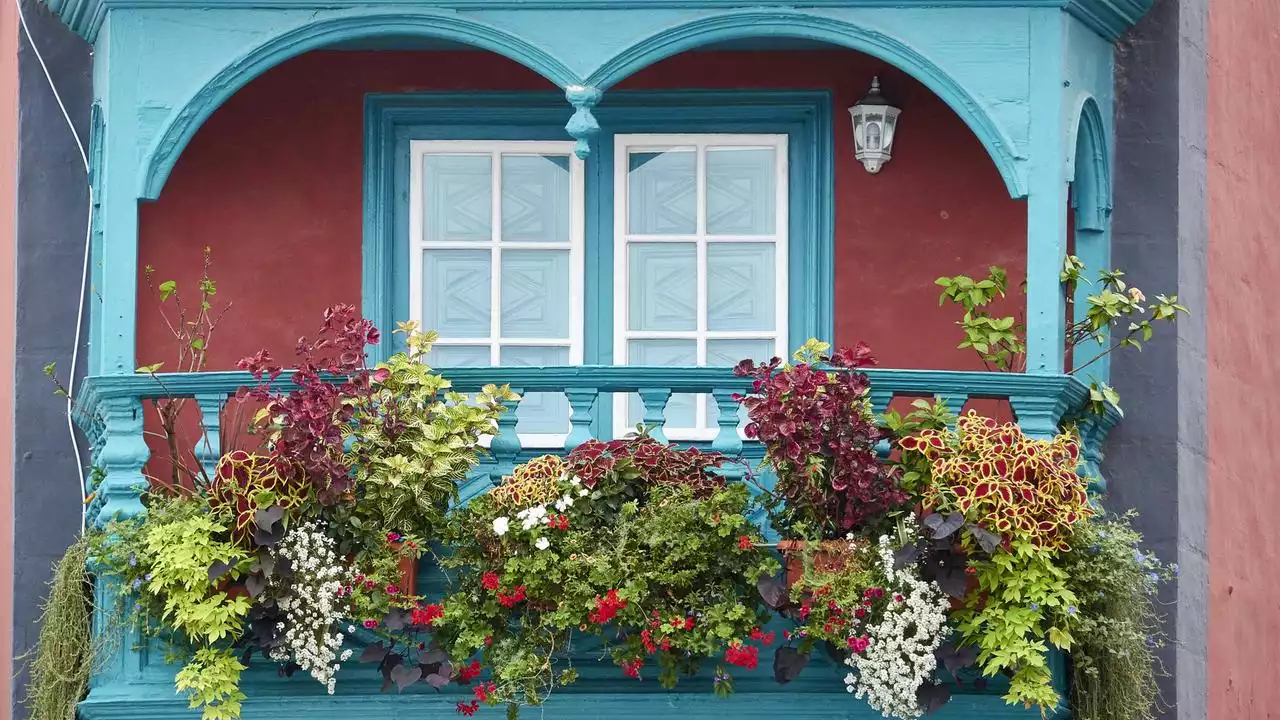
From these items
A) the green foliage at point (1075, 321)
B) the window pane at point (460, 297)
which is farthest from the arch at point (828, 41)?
the window pane at point (460, 297)

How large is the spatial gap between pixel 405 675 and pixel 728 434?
1.59 metres

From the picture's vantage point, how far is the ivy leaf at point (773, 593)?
364 inches

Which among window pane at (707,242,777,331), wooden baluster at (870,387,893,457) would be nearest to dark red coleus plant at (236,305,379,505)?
wooden baluster at (870,387,893,457)

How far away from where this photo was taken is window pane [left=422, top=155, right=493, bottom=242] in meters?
11.2

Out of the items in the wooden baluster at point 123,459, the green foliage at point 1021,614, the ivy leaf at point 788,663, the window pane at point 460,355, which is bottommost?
the ivy leaf at point 788,663

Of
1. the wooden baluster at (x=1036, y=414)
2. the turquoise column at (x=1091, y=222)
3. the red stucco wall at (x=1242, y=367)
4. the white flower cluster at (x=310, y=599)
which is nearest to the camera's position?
the white flower cluster at (x=310, y=599)

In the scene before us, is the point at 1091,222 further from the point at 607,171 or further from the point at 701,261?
the point at 607,171

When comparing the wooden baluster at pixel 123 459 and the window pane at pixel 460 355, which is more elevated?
the window pane at pixel 460 355

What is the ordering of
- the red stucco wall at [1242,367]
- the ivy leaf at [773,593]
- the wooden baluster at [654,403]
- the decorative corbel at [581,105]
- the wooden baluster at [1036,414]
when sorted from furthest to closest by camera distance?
the red stucco wall at [1242,367], the decorative corbel at [581,105], the wooden baluster at [654,403], the wooden baluster at [1036,414], the ivy leaf at [773,593]

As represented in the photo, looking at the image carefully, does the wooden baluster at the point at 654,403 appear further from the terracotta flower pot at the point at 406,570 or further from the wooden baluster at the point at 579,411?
the terracotta flower pot at the point at 406,570

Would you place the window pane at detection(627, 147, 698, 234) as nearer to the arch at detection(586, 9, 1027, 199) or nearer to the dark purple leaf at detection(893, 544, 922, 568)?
the arch at detection(586, 9, 1027, 199)

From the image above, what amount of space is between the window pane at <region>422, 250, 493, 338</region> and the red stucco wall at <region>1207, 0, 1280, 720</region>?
3278 mm

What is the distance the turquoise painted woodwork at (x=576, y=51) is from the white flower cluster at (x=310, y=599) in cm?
115

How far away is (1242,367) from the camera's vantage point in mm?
11320
